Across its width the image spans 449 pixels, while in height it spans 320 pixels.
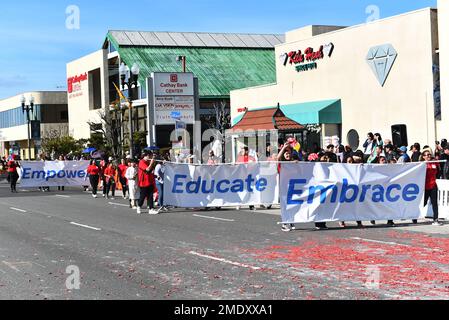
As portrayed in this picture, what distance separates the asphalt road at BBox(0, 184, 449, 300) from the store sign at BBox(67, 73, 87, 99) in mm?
55791

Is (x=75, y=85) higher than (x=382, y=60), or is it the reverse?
(x=75, y=85)

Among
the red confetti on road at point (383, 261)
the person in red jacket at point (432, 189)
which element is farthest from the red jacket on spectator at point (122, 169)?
the red confetti on road at point (383, 261)

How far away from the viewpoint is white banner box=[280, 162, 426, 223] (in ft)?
52.0

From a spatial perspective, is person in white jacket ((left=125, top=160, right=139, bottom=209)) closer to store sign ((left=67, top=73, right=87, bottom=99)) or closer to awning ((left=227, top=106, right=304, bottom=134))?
awning ((left=227, top=106, right=304, bottom=134))

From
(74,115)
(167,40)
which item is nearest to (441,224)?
(167,40)

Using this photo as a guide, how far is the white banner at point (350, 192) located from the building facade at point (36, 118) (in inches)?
2670

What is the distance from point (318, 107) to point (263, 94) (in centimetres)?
713

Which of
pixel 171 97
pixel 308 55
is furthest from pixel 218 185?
pixel 171 97

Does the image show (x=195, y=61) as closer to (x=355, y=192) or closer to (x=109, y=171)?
(x=109, y=171)

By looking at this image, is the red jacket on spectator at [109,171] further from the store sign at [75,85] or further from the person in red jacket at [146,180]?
the store sign at [75,85]

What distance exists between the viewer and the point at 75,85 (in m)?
75.3

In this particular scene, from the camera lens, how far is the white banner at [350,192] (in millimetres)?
15859

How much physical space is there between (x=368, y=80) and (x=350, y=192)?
627 inches
